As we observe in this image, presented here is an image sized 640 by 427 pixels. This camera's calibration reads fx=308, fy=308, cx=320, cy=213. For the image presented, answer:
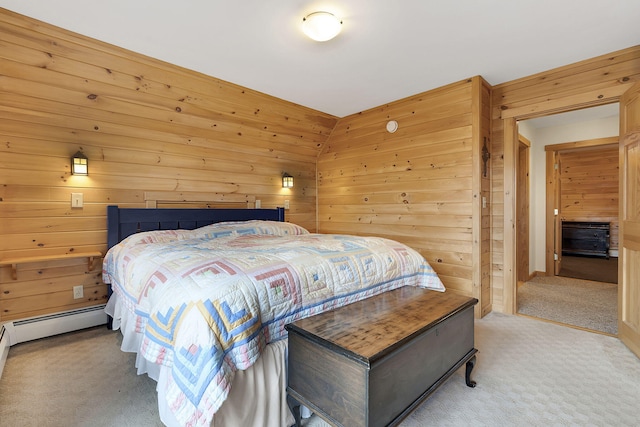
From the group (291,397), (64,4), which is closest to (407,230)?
(291,397)

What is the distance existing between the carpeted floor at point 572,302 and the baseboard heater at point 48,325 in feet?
12.9

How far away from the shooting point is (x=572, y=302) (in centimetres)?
332

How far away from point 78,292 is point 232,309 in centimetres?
219

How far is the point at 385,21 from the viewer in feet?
6.59

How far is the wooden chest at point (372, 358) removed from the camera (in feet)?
3.76

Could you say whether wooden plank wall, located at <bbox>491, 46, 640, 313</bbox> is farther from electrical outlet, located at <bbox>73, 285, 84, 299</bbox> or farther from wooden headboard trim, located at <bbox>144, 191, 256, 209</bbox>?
electrical outlet, located at <bbox>73, 285, 84, 299</bbox>

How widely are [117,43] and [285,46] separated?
1.21 metres

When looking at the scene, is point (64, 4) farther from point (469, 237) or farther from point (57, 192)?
point (469, 237)

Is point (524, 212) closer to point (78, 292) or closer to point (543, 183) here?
point (543, 183)

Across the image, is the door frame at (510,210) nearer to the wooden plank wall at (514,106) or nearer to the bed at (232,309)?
the wooden plank wall at (514,106)

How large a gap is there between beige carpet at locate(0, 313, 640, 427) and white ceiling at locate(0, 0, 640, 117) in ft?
7.33

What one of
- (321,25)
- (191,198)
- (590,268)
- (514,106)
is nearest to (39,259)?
(191,198)

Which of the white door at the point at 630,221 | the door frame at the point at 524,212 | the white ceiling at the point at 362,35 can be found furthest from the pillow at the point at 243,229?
the door frame at the point at 524,212

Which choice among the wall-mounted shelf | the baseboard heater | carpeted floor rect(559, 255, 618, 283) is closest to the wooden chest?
the wall-mounted shelf
